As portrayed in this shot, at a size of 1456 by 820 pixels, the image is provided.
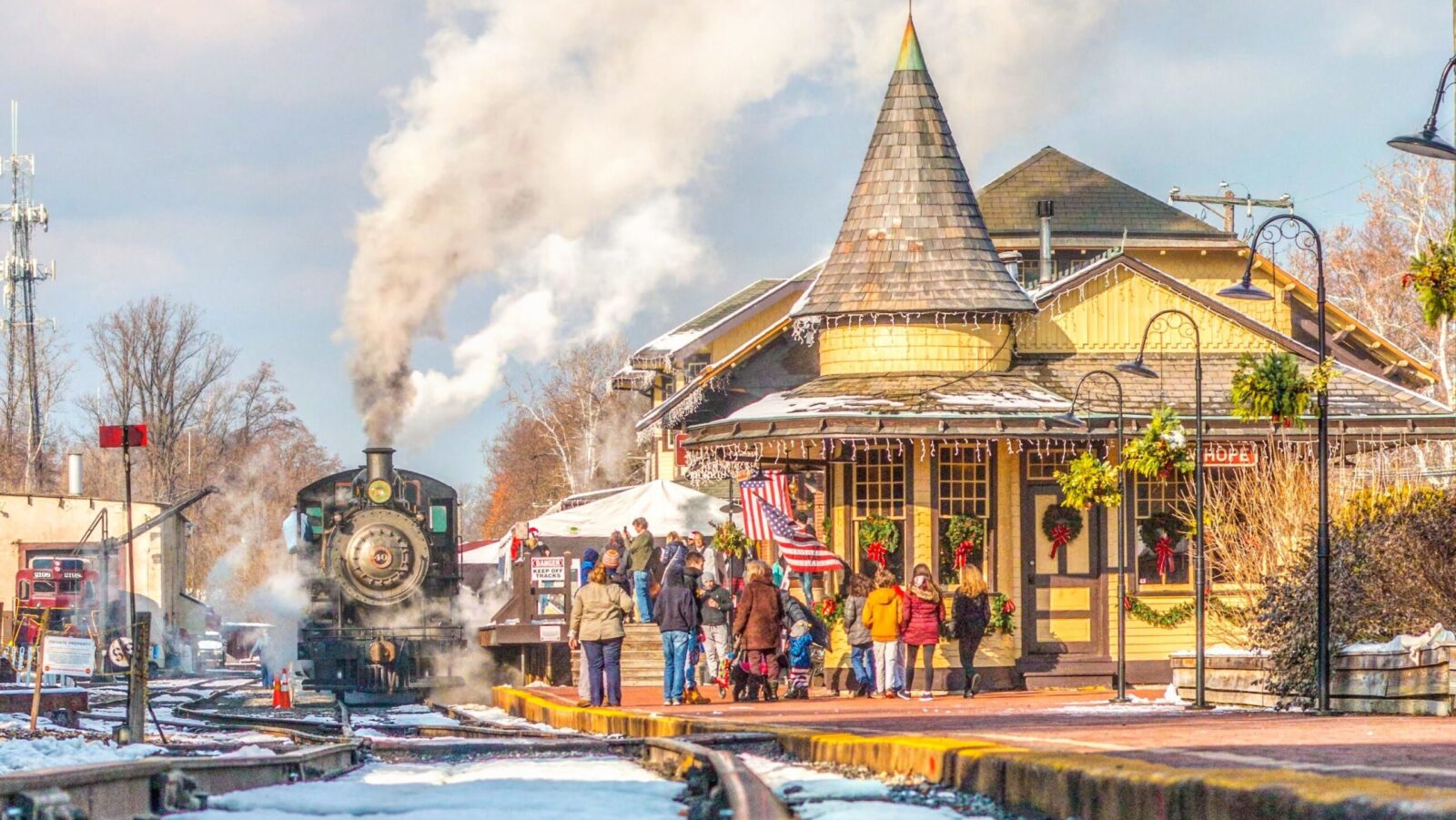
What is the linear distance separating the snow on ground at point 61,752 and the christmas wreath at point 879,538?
403 inches

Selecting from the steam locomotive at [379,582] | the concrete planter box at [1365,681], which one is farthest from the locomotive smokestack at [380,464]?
the concrete planter box at [1365,681]

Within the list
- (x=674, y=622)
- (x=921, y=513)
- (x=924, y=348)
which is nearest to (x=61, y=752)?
(x=674, y=622)

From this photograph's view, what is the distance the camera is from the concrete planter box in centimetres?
1619

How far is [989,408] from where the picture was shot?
24672 millimetres

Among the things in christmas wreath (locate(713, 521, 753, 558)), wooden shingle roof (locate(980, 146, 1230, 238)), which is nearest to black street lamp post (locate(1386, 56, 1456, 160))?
christmas wreath (locate(713, 521, 753, 558))

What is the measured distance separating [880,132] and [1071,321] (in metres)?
3.57

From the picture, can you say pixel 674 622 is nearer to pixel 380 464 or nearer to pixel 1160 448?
pixel 1160 448

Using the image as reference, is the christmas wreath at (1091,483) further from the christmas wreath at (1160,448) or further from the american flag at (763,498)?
the american flag at (763,498)

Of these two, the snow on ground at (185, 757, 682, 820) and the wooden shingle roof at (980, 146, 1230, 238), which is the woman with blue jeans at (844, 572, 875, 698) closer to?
the snow on ground at (185, 757, 682, 820)

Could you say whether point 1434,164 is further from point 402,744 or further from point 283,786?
point 283,786

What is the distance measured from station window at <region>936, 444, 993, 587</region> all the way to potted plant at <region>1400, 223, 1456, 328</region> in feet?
30.4

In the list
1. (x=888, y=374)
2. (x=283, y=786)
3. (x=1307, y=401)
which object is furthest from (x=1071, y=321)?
(x=283, y=786)

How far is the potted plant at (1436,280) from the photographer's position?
1625 cm

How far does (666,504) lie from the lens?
1355 inches
